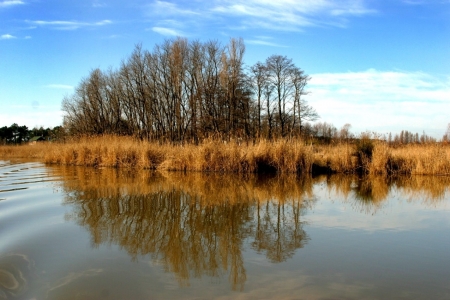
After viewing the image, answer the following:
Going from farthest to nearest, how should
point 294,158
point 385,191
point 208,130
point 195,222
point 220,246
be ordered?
point 208,130 → point 294,158 → point 385,191 → point 195,222 → point 220,246

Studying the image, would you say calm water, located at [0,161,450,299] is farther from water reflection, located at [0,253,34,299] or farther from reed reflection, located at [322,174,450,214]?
reed reflection, located at [322,174,450,214]

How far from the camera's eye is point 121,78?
34.1m

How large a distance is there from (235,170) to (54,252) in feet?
32.5

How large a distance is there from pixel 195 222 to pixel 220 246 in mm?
1250

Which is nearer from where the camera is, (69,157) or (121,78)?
(69,157)

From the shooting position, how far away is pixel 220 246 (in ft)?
13.9

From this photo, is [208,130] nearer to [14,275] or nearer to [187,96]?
[187,96]

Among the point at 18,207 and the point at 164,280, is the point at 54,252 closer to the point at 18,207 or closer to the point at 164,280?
the point at 164,280

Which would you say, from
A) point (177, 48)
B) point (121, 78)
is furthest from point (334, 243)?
point (121, 78)

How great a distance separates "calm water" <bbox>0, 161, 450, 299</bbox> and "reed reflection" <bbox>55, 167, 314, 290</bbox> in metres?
0.02

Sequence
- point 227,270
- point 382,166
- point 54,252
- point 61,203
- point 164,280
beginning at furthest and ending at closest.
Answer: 1. point 382,166
2. point 61,203
3. point 54,252
4. point 227,270
5. point 164,280

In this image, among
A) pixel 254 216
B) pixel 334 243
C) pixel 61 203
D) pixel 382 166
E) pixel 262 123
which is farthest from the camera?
pixel 262 123

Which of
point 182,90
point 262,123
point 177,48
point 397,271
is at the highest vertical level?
point 177,48

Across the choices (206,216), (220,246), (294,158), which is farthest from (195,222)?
(294,158)
